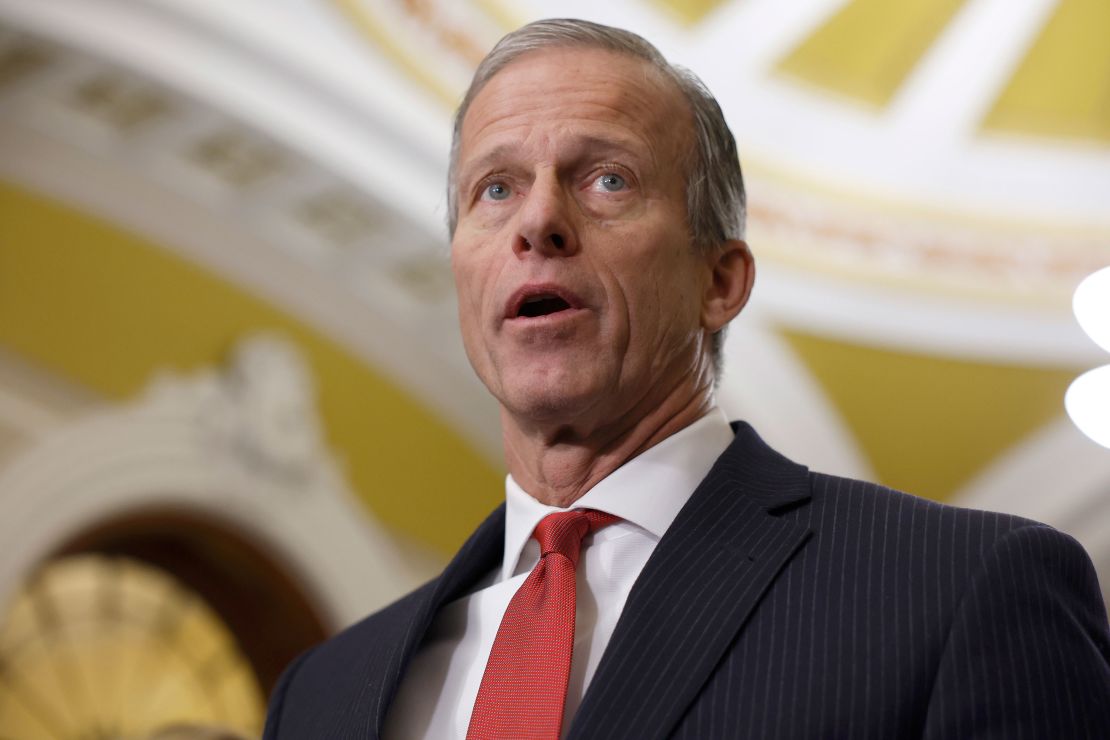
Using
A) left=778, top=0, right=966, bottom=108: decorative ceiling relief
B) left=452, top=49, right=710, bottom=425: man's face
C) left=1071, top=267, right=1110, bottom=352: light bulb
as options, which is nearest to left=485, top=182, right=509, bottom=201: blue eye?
left=452, top=49, right=710, bottom=425: man's face

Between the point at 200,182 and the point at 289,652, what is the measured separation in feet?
6.58

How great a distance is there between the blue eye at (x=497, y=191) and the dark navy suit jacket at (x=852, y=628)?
1.60 ft

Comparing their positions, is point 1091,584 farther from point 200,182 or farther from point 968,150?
point 968,150

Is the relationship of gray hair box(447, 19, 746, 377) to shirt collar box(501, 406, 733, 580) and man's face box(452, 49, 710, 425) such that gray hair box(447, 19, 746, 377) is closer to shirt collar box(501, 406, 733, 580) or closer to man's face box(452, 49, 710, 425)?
man's face box(452, 49, 710, 425)

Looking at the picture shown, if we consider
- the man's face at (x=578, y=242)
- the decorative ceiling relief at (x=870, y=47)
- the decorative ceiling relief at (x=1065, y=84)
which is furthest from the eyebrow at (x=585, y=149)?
the decorative ceiling relief at (x=1065, y=84)

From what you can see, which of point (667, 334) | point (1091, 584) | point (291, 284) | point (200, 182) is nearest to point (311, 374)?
point (291, 284)

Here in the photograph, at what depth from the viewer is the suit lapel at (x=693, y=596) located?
141cm

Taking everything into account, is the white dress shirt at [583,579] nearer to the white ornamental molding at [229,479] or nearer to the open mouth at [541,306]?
the open mouth at [541,306]

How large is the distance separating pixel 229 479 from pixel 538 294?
Answer: 4.26 metres

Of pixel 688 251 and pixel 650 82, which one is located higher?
pixel 650 82

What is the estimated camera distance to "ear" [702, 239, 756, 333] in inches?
74.5

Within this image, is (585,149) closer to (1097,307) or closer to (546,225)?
(546,225)

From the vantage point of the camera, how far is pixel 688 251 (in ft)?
6.02

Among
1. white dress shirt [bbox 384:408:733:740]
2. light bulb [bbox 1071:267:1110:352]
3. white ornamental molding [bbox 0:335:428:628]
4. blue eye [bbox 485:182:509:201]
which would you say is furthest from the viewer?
light bulb [bbox 1071:267:1110:352]
